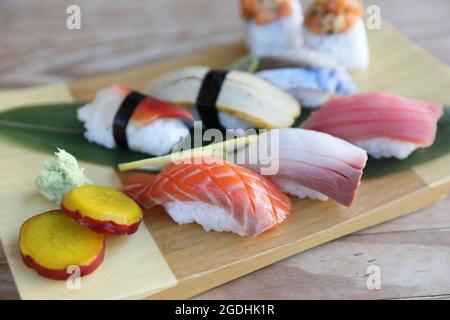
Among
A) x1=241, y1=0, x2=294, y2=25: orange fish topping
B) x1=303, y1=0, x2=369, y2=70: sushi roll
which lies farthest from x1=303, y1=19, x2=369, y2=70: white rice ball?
x1=241, y1=0, x2=294, y2=25: orange fish topping

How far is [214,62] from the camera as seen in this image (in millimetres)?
3322

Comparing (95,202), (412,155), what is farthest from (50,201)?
(412,155)

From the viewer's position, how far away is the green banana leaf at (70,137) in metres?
2.55

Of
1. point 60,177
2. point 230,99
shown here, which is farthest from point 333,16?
point 60,177

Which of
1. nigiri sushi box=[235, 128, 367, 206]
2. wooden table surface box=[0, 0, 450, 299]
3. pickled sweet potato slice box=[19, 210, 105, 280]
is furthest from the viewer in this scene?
nigiri sushi box=[235, 128, 367, 206]

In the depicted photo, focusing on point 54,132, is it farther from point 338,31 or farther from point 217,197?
point 338,31

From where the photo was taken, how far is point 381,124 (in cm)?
253

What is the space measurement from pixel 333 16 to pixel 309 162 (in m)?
1.03

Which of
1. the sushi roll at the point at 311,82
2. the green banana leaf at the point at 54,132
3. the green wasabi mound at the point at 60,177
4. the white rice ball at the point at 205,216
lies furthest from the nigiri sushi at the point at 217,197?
the sushi roll at the point at 311,82

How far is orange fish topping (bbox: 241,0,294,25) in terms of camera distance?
10.4 feet

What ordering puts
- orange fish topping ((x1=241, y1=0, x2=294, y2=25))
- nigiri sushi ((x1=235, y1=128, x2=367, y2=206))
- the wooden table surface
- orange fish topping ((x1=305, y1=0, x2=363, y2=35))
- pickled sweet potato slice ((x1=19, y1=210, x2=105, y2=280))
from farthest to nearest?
orange fish topping ((x1=241, y1=0, x2=294, y2=25))
orange fish topping ((x1=305, y1=0, x2=363, y2=35))
nigiri sushi ((x1=235, y1=128, x2=367, y2=206))
the wooden table surface
pickled sweet potato slice ((x1=19, y1=210, x2=105, y2=280))

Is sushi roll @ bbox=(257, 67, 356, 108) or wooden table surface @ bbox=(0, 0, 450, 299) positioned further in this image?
sushi roll @ bbox=(257, 67, 356, 108)

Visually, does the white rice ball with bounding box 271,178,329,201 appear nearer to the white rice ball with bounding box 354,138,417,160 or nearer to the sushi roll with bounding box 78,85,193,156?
the white rice ball with bounding box 354,138,417,160

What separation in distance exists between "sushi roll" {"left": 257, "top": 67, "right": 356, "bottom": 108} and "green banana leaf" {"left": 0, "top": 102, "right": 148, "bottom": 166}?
0.70 meters
